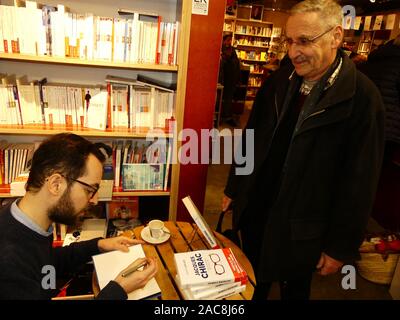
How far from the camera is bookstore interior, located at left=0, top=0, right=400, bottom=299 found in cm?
184

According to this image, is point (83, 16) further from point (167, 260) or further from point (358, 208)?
point (358, 208)

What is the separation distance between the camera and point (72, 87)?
6.56 feet

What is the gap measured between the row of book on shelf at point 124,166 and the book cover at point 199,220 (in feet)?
2.45

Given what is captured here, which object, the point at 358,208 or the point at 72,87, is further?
the point at 72,87

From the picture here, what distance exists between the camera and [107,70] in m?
2.22

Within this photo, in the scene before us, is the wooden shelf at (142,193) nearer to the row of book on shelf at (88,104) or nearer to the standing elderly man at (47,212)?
the row of book on shelf at (88,104)

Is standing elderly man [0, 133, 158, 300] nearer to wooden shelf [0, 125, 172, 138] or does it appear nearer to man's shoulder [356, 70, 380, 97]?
wooden shelf [0, 125, 172, 138]

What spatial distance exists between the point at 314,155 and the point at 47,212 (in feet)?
3.67

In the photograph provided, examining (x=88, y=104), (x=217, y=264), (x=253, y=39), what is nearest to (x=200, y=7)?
(x=88, y=104)

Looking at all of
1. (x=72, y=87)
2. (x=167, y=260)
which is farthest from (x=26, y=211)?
(x=72, y=87)

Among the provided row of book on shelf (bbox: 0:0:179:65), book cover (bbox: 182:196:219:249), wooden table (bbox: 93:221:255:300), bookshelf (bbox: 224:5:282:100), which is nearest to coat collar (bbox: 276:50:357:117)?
book cover (bbox: 182:196:219:249)

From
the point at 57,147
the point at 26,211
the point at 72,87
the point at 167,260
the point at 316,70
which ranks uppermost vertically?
the point at 316,70

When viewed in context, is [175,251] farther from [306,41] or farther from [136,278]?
[306,41]

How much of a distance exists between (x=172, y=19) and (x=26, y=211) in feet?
5.31
